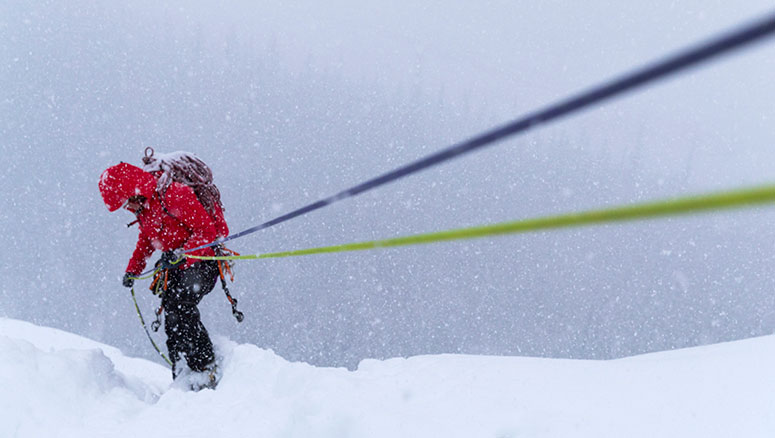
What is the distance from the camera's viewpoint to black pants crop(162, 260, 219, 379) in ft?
12.7

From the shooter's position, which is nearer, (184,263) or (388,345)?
(184,263)

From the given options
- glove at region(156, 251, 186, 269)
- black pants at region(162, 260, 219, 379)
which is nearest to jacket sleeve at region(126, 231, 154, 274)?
glove at region(156, 251, 186, 269)

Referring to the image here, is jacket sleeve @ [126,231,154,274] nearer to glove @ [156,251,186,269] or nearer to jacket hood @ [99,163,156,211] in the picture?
glove @ [156,251,186,269]

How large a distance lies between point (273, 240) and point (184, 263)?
371 feet

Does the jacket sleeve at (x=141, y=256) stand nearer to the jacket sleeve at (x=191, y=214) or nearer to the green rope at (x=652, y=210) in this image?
the jacket sleeve at (x=191, y=214)

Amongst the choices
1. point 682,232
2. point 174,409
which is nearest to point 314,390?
point 174,409

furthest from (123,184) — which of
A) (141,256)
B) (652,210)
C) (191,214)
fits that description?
(652,210)

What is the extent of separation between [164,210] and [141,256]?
79 cm

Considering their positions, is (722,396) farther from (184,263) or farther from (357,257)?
(357,257)

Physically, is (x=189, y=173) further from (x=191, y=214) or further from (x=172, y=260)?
(x=172, y=260)

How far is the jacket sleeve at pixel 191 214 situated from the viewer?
146 inches

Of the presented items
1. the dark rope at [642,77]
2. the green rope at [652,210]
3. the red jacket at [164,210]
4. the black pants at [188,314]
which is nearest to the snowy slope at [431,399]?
the black pants at [188,314]

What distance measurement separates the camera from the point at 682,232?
187750mm

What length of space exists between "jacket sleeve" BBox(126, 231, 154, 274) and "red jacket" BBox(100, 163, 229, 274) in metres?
0.11
